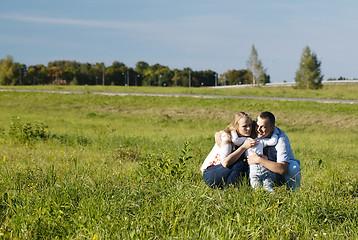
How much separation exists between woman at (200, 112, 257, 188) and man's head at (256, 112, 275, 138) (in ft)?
0.56

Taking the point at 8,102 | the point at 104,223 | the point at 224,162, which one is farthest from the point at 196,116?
the point at 104,223

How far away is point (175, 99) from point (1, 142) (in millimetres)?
16994

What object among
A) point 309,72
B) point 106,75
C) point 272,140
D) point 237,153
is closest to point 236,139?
point 237,153

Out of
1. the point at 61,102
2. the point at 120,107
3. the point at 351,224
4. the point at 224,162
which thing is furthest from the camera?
the point at 61,102

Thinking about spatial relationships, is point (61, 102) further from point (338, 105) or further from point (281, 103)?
point (338, 105)

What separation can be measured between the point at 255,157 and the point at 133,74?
359 ft

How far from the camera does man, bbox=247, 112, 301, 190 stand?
511 centimetres

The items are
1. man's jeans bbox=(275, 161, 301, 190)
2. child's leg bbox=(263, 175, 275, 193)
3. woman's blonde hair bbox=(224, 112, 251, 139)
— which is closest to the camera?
child's leg bbox=(263, 175, 275, 193)

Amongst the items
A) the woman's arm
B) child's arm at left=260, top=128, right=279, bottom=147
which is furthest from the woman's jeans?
child's arm at left=260, top=128, right=279, bottom=147

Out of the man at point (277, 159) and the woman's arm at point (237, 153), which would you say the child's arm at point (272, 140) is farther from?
the woman's arm at point (237, 153)

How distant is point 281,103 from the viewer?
946 inches

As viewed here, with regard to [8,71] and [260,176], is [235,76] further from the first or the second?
[260,176]

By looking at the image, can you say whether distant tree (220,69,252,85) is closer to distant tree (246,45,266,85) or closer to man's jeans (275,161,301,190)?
distant tree (246,45,266,85)

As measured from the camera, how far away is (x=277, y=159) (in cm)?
520
